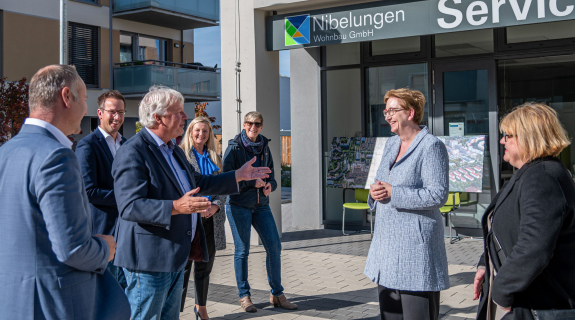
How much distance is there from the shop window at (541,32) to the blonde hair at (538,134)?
23.4 ft

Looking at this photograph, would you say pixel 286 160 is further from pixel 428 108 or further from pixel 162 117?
pixel 162 117

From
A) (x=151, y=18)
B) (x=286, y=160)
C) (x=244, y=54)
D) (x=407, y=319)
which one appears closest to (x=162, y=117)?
(x=407, y=319)

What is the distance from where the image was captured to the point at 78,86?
254 cm

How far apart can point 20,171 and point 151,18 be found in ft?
92.8

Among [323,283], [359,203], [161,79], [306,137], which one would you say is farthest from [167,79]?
[323,283]

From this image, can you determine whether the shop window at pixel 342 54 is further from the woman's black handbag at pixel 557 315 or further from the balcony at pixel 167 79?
the balcony at pixel 167 79

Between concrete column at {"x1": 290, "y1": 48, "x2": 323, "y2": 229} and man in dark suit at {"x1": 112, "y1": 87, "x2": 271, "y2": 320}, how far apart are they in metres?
7.82

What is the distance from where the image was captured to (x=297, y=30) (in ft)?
31.2

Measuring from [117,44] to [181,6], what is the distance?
3.59 meters

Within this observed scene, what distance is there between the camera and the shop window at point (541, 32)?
9102mm

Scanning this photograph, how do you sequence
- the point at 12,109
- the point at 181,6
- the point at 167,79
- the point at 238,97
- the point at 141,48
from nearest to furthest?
the point at 238,97, the point at 12,109, the point at 167,79, the point at 181,6, the point at 141,48

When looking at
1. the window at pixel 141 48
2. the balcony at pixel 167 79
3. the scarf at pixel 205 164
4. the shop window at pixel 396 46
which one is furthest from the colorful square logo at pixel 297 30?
the window at pixel 141 48

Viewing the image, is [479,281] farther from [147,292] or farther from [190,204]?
[147,292]

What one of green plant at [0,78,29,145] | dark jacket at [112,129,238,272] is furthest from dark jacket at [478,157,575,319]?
green plant at [0,78,29,145]
